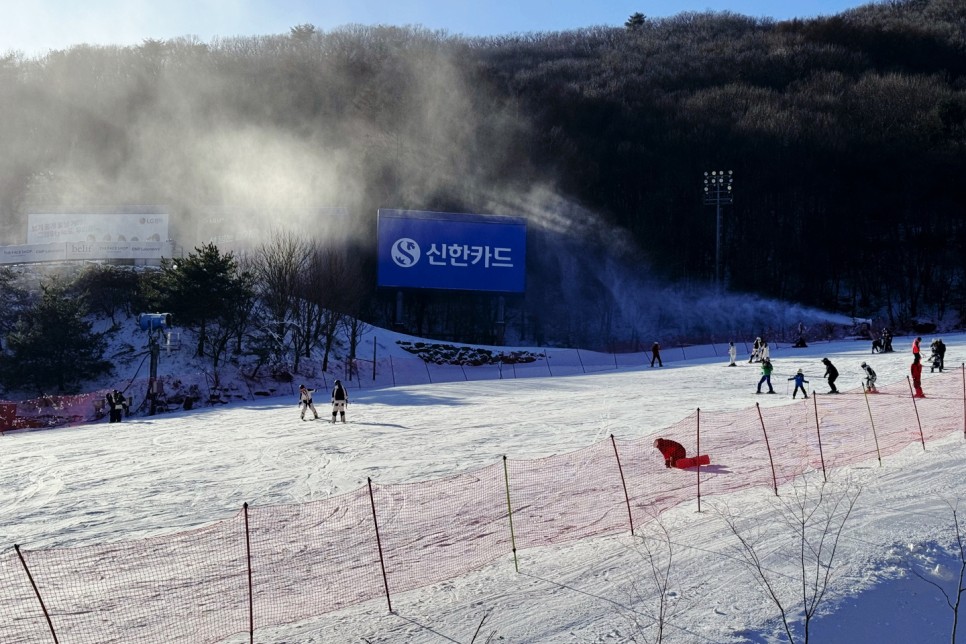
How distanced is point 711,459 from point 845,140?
75829 millimetres

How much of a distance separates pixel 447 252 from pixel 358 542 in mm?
43943

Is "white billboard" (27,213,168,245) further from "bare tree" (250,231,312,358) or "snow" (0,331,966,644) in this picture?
"snow" (0,331,966,644)

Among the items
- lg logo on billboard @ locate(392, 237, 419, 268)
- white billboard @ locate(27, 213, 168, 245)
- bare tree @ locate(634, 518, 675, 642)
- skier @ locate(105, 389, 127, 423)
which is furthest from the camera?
lg logo on billboard @ locate(392, 237, 419, 268)

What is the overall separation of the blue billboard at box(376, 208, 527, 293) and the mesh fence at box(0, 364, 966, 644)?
122ft

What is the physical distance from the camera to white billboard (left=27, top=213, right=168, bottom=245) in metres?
54.1

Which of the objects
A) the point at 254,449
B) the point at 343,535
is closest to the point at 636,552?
the point at 343,535

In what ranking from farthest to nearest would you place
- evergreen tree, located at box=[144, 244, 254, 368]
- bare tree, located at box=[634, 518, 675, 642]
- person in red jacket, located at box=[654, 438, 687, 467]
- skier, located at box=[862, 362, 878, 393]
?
1. evergreen tree, located at box=[144, 244, 254, 368]
2. skier, located at box=[862, 362, 878, 393]
3. person in red jacket, located at box=[654, 438, 687, 467]
4. bare tree, located at box=[634, 518, 675, 642]

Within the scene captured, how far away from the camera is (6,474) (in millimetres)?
18250

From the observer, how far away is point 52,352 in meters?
39.1

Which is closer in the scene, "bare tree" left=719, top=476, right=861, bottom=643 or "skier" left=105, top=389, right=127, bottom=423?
"bare tree" left=719, top=476, right=861, bottom=643

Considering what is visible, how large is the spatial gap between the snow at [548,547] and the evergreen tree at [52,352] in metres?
13.7

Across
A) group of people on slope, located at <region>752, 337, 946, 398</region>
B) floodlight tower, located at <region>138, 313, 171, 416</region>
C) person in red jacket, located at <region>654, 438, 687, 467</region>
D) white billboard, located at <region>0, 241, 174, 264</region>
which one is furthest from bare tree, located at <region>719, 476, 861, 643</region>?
white billboard, located at <region>0, 241, 174, 264</region>

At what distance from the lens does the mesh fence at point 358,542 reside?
9219mm

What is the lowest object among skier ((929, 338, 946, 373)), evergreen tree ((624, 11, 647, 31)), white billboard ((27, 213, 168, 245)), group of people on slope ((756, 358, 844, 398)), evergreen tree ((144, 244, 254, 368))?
group of people on slope ((756, 358, 844, 398))
